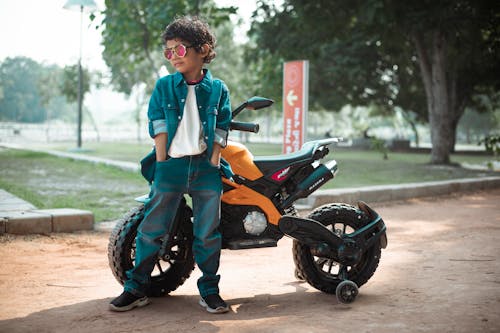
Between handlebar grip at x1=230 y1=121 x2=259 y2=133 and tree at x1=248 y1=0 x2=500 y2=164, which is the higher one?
tree at x1=248 y1=0 x2=500 y2=164

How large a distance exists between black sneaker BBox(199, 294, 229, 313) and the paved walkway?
3347 mm

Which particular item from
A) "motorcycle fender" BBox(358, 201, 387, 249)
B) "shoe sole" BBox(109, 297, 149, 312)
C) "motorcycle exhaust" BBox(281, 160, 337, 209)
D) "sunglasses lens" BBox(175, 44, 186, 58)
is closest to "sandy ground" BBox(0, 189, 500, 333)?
"shoe sole" BBox(109, 297, 149, 312)

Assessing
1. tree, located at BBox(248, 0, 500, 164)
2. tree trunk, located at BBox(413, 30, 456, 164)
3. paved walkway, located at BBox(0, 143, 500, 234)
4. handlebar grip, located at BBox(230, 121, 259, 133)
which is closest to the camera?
handlebar grip, located at BBox(230, 121, 259, 133)

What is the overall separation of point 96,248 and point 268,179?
2539mm

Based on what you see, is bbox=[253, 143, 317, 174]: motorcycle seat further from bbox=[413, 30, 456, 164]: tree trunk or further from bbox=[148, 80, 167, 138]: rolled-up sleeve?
bbox=[413, 30, 456, 164]: tree trunk

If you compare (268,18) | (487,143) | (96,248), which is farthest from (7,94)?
(96,248)

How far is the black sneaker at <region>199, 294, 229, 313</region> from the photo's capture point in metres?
3.73

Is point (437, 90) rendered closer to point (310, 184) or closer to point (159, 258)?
point (310, 184)

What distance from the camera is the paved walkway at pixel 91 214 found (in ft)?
21.1

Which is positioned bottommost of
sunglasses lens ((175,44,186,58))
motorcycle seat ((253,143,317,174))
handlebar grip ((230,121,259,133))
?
motorcycle seat ((253,143,317,174))

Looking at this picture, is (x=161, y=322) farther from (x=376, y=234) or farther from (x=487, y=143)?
(x=487, y=143)

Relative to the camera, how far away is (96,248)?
5906 millimetres

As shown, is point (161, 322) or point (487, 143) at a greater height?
point (487, 143)

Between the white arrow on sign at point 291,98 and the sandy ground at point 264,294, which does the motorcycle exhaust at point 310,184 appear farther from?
the white arrow on sign at point 291,98
